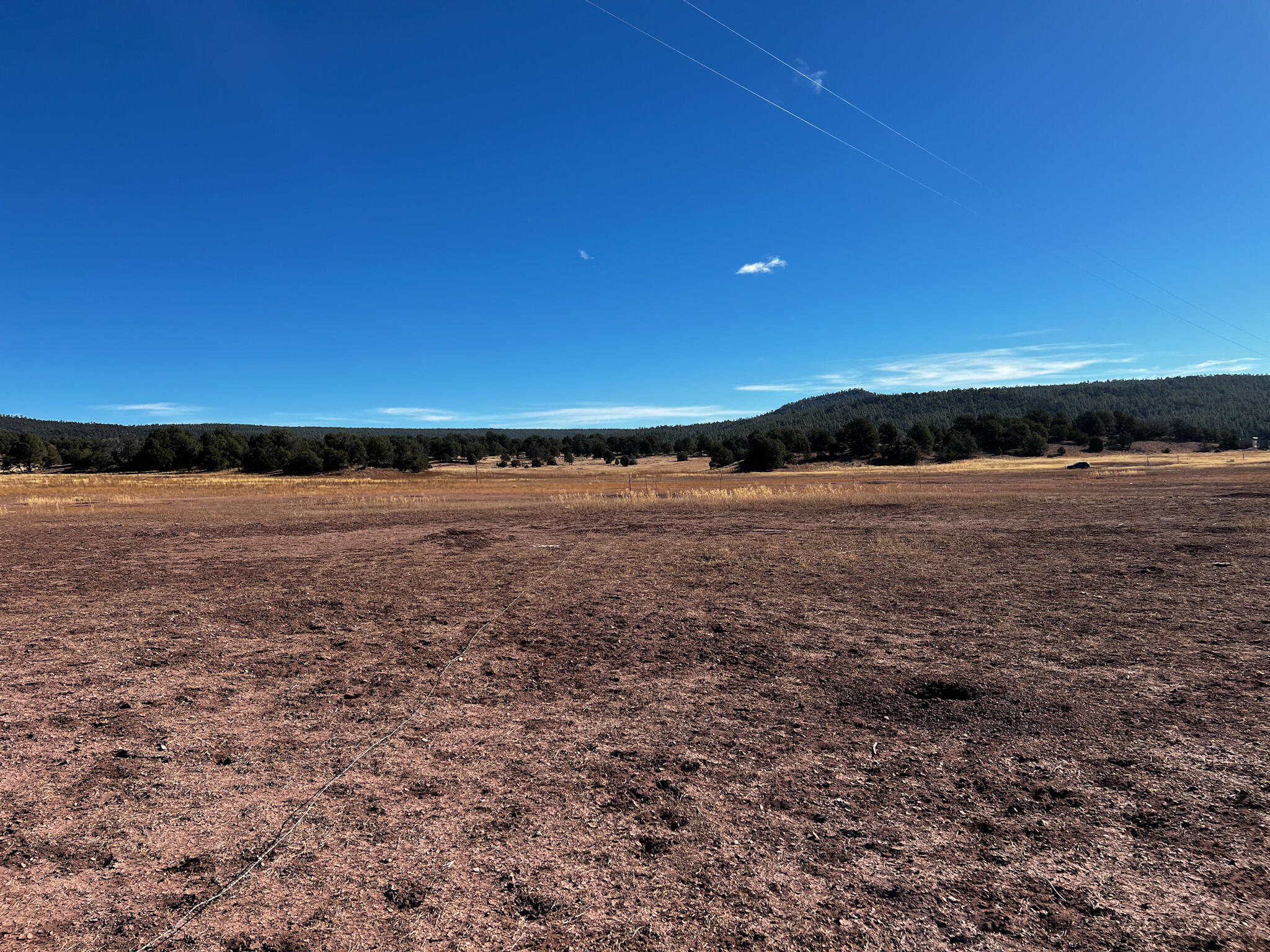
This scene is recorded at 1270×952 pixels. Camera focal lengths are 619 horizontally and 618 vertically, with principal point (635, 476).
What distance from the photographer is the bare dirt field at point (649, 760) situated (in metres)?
3.12

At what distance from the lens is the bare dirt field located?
3115mm

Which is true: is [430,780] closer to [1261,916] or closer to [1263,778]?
[1261,916]

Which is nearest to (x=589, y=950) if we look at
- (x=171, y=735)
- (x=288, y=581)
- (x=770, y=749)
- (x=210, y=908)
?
(x=210, y=908)

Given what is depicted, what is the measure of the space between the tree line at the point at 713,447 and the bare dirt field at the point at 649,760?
8078cm

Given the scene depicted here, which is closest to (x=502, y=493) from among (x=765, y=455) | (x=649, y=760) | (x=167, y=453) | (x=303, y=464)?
(x=649, y=760)

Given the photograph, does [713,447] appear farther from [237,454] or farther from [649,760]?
[649,760]

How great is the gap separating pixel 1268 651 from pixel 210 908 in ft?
32.8

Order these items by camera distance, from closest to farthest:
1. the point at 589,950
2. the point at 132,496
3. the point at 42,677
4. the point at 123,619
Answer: the point at 589,950 < the point at 42,677 < the point at 123,619 < the point at 132,496

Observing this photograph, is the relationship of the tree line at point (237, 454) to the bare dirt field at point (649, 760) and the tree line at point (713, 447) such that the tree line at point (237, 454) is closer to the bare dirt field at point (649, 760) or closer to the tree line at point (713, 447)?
the tree line at point (713, 447)

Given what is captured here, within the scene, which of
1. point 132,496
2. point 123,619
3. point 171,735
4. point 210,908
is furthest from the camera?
point 132,496

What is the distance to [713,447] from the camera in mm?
115750

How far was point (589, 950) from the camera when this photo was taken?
286 centimetres

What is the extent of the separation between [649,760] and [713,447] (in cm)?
11220

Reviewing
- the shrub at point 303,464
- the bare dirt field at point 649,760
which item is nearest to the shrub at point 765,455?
the shrub at point 303,464
